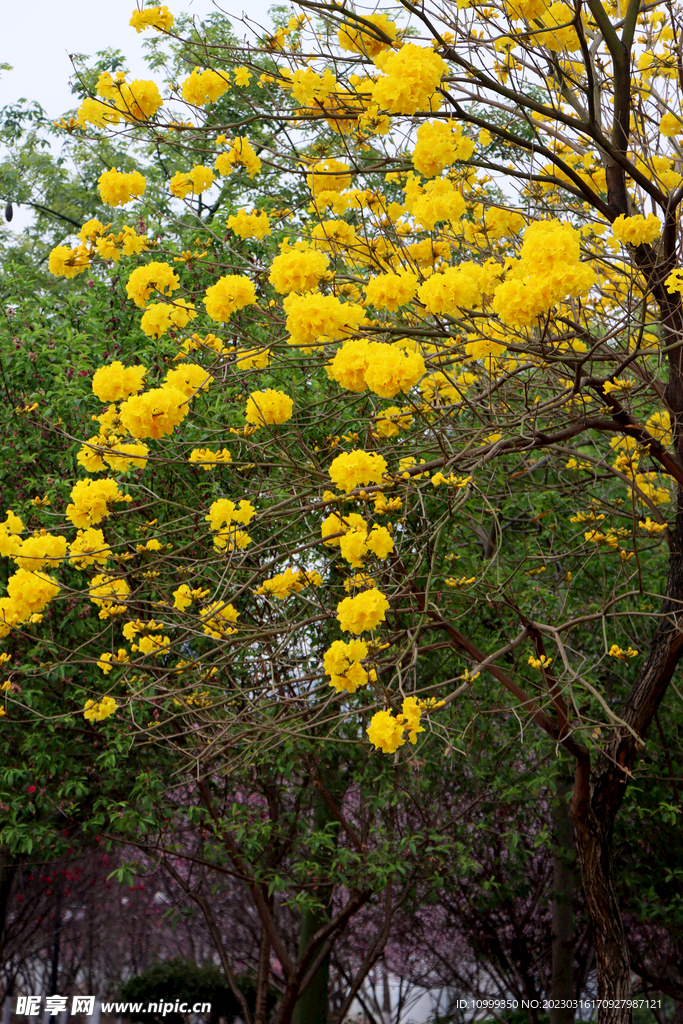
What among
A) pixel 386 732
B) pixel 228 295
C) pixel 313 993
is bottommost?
pixel 313 993

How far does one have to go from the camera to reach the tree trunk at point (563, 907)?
6109 mm

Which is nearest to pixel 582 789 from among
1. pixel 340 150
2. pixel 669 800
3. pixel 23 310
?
pixel 669 800

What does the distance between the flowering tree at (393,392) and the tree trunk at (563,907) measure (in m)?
1.20

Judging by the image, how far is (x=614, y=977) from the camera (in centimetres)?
400

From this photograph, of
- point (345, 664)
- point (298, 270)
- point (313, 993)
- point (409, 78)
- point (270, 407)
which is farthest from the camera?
point (313, 993)

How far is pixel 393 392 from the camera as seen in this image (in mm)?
2316

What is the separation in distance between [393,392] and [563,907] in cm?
516

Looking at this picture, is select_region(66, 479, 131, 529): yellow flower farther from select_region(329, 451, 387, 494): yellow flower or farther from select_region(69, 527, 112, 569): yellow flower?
select_region(329, 451, 387, 494): yellow flower

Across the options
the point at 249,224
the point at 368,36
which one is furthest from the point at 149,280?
the point at 368,36

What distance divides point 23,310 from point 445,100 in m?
3.05

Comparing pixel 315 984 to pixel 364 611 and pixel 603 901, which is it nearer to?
pixel 603 901

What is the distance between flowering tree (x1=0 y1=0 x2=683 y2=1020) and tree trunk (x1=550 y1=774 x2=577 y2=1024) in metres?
1.20

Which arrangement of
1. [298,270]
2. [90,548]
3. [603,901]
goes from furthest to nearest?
[603,901] < [90,548] < [298,270]

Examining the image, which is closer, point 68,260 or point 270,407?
point 270,407
